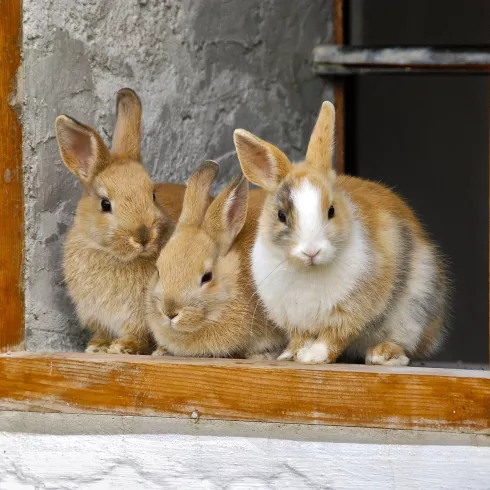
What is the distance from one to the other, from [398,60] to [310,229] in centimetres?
208

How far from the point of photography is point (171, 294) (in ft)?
12.8

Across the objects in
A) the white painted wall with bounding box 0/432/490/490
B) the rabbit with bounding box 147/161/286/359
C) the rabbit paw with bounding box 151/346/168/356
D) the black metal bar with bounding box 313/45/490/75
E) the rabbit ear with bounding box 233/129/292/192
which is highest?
the black metal bar with bounding box 313/45/490/75

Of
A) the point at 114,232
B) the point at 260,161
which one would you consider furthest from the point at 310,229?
the point at 114,232

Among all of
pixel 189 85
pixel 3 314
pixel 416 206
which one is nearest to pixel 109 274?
pixel 3 314

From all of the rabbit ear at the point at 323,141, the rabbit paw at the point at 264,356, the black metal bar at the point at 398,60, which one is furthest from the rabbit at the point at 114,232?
the black metal bar at the point at 398,60

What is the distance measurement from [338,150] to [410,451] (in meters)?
2.72

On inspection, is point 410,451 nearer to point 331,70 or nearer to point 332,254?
point 332,254

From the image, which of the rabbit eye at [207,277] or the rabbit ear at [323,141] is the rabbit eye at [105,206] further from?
the rabbit ear at [323,141]

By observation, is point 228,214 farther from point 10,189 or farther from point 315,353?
point 10,189

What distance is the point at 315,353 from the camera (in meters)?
3.84

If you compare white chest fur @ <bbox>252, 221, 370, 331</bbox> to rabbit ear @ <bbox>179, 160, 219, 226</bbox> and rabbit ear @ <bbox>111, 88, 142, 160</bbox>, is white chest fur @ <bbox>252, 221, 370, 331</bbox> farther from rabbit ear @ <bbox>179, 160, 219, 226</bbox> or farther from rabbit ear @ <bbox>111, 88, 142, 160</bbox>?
rabbit ear @ <bbox>111, 88, 142, 160</bbox>

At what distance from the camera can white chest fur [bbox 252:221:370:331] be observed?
149 inches

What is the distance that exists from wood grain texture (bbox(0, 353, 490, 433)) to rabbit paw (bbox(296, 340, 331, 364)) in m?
0.10

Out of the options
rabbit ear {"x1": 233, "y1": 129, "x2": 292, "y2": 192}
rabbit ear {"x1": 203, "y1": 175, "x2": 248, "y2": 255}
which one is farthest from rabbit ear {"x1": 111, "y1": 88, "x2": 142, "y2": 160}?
rabbit ear {"x1": 233, "y1": 129, "x2": 292, "y2": 192}
